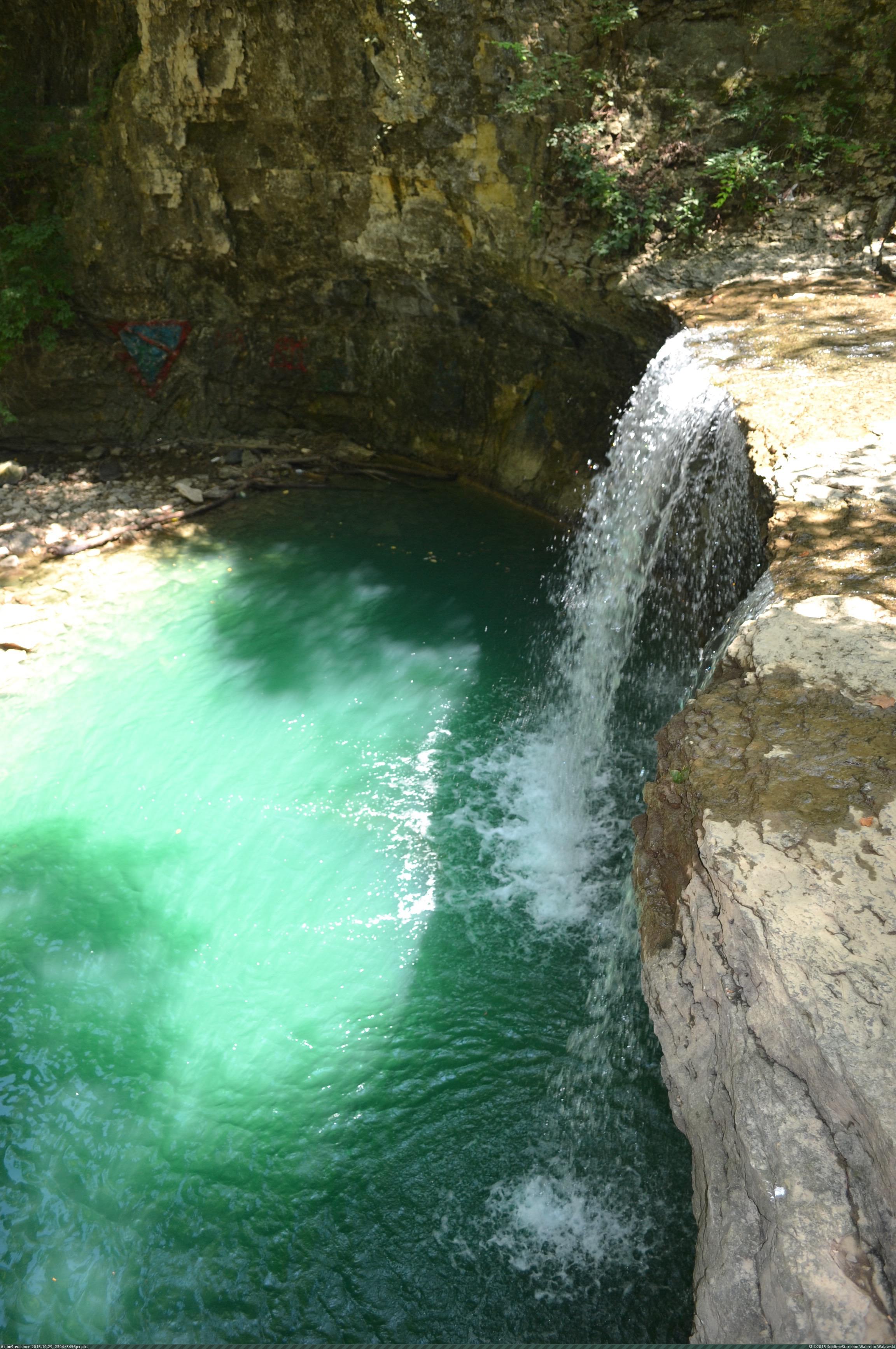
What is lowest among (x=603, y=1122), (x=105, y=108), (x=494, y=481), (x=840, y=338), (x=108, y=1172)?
(x=108, y=1172)

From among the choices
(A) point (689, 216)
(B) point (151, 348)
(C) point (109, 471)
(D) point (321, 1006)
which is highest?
(A) point (689, 216)

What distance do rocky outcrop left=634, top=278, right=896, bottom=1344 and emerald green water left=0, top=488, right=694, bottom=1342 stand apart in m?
1.33

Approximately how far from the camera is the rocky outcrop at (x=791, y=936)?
5.72 ft

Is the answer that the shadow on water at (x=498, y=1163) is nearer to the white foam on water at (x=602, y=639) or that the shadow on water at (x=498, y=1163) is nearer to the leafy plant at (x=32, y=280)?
the white foam on water at (x=602, y=639)

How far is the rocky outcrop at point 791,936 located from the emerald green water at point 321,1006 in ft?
4.38

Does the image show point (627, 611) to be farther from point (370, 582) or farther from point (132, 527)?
point (132, 527)

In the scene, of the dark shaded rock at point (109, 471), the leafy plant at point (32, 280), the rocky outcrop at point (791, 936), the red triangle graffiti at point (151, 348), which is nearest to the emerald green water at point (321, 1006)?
the rocky outcrop at point (791, 936)

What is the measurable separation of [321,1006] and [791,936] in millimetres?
2567

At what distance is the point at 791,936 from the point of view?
7.15 ft

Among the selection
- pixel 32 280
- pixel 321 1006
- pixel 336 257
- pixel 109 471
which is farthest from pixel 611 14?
pixel 321 1006

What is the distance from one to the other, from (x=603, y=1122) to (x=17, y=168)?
385 inches

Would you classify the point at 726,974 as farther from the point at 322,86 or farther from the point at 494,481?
the point at 322,86

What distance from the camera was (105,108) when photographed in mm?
7980

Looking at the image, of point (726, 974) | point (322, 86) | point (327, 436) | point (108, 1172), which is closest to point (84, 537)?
point (327, 436)
